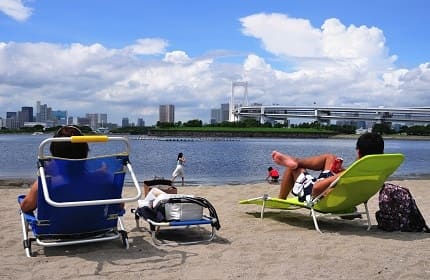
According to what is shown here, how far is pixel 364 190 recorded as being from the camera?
683 centimetres

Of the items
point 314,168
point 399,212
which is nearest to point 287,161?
point 314,168

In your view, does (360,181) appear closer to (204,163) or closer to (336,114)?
(204,163)

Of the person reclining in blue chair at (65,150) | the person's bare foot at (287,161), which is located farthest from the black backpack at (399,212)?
→ the person reclining in blue chair at (65,150)

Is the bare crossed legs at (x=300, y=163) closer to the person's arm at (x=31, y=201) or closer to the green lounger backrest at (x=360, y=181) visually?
the green lounger backrest at (x=360, y=181)

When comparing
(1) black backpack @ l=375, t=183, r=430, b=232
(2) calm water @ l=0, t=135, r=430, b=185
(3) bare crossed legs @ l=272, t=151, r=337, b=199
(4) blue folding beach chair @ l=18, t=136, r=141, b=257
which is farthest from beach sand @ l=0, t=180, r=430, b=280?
(2) calm water @ l=0, t=135, r=430, b=185

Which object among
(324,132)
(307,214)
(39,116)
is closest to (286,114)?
(324,132)

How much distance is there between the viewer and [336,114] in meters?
132

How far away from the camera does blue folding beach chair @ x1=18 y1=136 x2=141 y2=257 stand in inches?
209

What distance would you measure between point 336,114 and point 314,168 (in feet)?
420

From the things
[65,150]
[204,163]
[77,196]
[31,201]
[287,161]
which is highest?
[65,150]

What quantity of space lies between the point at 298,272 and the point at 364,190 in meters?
2.34

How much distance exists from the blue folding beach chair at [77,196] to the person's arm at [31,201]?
0.07m

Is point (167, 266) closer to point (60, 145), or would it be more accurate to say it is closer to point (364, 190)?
point (60, 145)

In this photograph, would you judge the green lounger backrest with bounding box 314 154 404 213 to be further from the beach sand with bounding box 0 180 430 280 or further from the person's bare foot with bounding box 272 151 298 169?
the person's bare foot with bounding box 272 151 298 169
